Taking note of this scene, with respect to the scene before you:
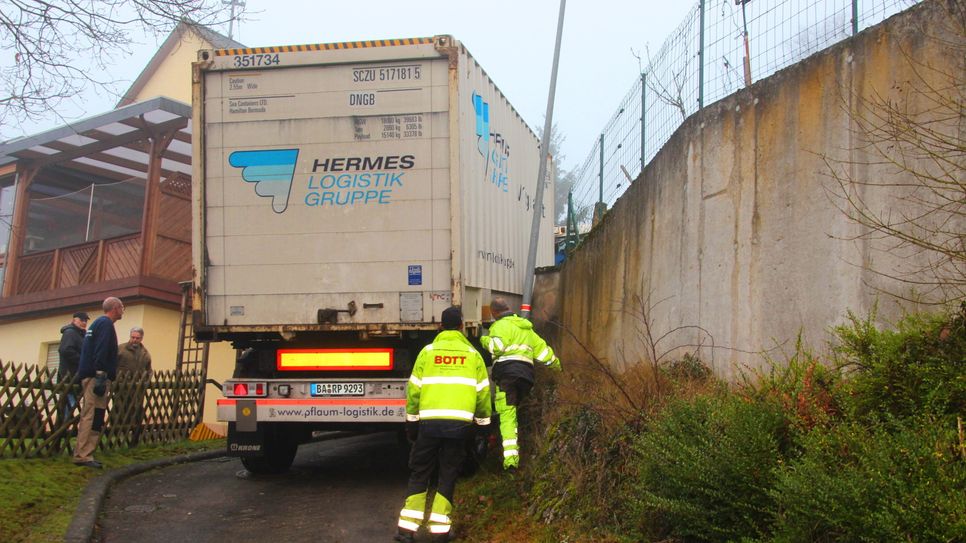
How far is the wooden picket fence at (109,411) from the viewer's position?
806 centimetres

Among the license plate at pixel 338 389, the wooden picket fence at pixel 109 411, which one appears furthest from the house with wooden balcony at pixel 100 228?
the license plate at pixel 338 389

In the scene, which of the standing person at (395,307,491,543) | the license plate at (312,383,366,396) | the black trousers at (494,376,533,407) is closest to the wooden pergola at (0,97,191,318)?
the license plate at (312,383,366,396)

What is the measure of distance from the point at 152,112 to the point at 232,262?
755 cm

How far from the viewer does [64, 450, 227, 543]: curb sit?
5.64m

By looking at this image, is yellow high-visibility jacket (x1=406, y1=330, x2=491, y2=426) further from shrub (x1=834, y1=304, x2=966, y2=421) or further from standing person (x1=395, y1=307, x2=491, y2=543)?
shrub (x1=834, y1=304, x2=966, y2=421)

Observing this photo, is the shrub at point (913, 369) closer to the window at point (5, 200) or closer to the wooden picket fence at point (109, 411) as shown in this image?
the wooden picket fence at point (109, 411)

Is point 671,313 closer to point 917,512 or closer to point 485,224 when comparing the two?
point 485,224

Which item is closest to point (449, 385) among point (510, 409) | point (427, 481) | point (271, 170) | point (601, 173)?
point (427, 481)

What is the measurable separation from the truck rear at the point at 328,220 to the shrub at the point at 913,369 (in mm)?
3691

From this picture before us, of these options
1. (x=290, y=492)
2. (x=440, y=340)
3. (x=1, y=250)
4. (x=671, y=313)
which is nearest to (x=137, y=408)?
(x=290, y=492)

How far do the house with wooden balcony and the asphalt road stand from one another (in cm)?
599

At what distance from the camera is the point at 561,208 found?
→ 164 ft

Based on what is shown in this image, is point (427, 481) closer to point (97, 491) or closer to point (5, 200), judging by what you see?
point (97, 491)

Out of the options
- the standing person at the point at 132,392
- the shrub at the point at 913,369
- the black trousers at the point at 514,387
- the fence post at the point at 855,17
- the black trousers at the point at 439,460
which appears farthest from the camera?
the standing person at the point at 132,392
